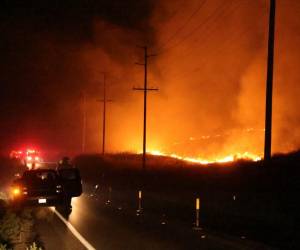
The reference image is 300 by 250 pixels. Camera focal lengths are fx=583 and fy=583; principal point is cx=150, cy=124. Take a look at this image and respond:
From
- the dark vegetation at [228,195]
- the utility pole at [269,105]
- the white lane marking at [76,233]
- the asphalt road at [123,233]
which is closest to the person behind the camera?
the white lane marking at [76,233]

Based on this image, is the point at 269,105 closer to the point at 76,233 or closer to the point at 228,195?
the point at 76,233

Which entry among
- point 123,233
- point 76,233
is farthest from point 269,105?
point 76,233

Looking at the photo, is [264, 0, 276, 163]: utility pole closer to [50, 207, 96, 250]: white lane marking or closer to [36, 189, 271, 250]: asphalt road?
[36, 189, 271, 250]: asphalt road

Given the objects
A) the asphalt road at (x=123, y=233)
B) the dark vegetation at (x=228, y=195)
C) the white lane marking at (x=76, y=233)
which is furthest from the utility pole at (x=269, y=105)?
the white lane marking at (x=76, y=233)

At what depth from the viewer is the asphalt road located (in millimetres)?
14273

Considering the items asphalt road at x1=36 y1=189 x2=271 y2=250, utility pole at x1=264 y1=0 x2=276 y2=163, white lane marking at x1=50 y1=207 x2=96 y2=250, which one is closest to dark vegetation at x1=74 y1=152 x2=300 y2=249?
utility pole at x1=264 y1=0 x2=276 y2=163

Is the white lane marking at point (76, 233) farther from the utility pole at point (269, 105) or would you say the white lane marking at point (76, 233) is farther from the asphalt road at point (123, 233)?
the utility pole at point (269, 105)

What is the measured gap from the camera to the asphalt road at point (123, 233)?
1427 centimetres

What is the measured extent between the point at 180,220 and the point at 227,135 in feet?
207

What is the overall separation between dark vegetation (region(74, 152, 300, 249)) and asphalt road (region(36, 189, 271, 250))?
3.44 ft

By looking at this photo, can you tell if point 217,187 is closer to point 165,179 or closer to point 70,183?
point 165,179

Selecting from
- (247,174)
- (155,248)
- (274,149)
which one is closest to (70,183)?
(155,248)

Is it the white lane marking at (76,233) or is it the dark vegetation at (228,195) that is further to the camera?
the dark vegetation at (228,195)

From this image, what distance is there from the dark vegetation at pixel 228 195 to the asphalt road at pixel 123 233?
1050 mm
